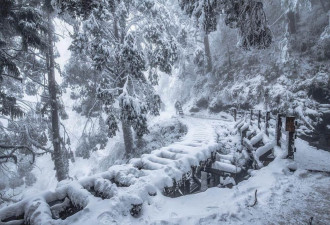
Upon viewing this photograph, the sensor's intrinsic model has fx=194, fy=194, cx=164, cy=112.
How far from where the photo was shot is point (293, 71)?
16297mm

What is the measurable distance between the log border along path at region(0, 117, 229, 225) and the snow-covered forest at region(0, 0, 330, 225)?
0.02 meters

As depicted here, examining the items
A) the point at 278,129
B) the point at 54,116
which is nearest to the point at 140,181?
the point at 278,129

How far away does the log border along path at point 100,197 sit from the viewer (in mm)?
3004

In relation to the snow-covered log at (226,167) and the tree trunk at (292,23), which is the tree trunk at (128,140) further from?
the tree trunk at (292,23)

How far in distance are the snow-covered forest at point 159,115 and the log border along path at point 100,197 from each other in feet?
0.07

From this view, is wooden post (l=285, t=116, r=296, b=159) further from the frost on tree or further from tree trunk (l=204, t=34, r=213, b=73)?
tree trunk (l=204, t=34, r=213, b=73)

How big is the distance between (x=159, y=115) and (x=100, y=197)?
8.14 m

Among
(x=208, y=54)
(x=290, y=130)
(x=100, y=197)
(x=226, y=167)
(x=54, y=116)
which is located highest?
(x=208, y=54)

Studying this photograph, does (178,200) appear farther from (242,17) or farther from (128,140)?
(128,140)

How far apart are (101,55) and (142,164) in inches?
258

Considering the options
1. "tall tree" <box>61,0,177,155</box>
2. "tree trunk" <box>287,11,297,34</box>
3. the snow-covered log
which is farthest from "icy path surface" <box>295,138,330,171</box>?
"tree trunk" <box>287,11,297,34</box>

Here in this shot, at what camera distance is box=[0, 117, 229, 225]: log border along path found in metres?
3.00

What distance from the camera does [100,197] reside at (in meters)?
3.62

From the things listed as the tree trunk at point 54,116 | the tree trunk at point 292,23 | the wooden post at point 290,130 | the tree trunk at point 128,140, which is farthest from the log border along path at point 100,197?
the tree trunk at point 292,23
